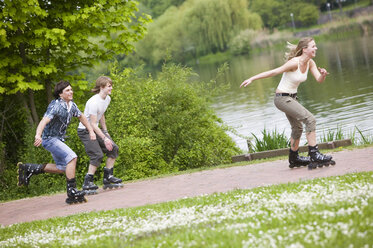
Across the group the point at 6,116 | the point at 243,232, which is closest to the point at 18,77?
the point at 6,116

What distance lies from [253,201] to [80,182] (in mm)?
6538

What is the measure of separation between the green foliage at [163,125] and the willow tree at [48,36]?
1.13 meters

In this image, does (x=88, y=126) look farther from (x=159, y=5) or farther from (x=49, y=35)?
(x=159, y=5)

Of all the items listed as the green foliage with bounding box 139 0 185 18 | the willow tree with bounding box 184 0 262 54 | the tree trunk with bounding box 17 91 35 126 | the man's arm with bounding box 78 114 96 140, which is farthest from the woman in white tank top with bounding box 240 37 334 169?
the green foliage with bounding box 139 0 185 18

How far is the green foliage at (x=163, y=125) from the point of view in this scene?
12.8 m

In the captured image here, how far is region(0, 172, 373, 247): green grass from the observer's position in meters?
5.00

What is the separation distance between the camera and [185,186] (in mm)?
9352

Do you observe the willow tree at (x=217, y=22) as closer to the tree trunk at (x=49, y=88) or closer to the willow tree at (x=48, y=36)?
the willow tree at (x=48, y=36)

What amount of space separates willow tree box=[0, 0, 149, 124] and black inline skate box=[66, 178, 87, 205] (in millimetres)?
4273

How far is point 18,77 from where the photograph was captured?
12.9m

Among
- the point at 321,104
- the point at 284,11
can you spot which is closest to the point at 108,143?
the point at 321,104

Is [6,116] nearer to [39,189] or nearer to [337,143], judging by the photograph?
[39,189]

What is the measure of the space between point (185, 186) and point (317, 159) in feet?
7.29

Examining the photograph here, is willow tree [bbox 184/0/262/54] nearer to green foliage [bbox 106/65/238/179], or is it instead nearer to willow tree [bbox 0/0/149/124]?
willow tree [bbox 0/0/149/124]
